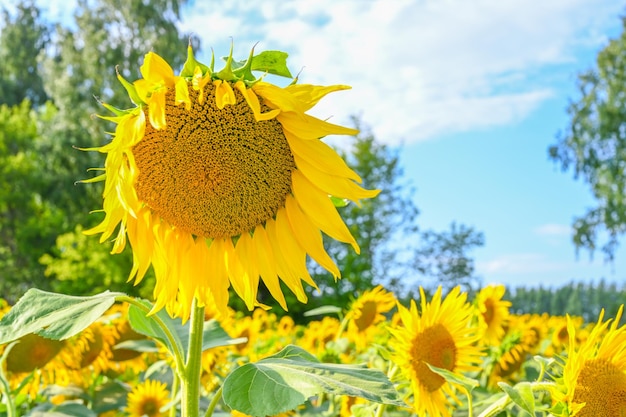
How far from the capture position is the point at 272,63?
1.19 m

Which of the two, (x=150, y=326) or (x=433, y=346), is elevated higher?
(x=150, y=326)

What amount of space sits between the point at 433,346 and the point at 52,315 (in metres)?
0.89

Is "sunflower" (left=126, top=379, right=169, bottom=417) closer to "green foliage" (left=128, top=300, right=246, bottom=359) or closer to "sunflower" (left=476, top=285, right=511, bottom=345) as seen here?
"green foliage" (left=128, top=300, right=246, bottom=359)

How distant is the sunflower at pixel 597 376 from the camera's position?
49.5 inches

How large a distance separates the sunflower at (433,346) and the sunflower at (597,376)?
383mm

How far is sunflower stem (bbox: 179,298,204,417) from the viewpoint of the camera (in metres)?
1.25

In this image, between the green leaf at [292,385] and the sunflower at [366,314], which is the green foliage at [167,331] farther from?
the sunflower at [366,314]

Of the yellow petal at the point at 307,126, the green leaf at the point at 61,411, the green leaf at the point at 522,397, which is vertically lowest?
the green leaf at the point at 61,411

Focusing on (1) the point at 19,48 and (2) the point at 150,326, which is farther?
(1) the point at 19,48

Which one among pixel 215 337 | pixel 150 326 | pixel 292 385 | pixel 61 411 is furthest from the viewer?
pixel 61 411

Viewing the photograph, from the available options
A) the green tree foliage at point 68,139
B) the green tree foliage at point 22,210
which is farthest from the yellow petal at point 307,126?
the green tree foliage at point 22,210

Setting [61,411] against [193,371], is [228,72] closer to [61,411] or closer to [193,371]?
[193,371]

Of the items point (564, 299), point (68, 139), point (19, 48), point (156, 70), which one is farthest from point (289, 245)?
point (19, 48)

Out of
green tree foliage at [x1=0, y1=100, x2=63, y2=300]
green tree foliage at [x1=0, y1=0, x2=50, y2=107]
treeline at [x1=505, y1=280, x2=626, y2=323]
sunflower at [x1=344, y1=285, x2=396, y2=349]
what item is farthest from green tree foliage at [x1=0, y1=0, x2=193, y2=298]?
sunflower at [x1=344, y1=285, x2=396, y2=349]
